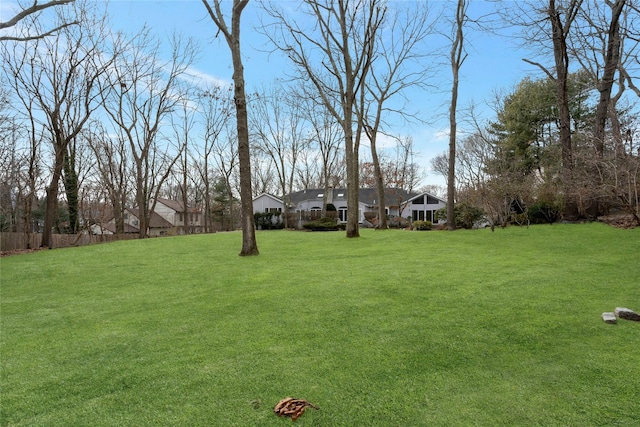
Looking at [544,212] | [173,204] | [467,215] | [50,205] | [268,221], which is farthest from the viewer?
[173,204]

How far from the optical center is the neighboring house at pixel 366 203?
35438mm

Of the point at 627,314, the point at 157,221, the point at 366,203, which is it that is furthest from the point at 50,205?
the point at 157,221

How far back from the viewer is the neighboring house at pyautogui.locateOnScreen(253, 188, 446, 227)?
35438 mm

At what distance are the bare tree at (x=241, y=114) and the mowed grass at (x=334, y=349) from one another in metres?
2.87

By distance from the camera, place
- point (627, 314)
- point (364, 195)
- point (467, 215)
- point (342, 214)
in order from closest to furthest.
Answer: point (627, 314)
point (467, 215)
point (342, 214)
point (364, 195)

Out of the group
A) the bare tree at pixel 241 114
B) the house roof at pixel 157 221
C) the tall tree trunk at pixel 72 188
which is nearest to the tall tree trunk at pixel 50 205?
the tall tree trunk at pixel 72 188

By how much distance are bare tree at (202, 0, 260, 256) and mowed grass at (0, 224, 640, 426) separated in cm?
287

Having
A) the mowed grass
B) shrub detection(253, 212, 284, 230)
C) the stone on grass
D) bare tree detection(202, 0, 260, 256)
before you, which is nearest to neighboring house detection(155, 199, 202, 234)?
shrub detection(253, 212, 284, 230)

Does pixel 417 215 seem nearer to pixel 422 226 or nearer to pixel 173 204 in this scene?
pixel 422 226

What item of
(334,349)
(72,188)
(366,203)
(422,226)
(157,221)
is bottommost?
(334,349)

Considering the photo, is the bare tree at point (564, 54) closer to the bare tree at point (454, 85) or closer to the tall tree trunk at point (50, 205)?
the bare tree at point (454, 85)

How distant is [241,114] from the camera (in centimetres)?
852

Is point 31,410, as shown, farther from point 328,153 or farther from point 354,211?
point 328,153

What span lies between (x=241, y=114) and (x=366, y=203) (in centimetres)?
2929
